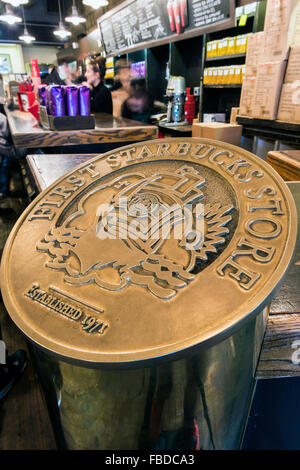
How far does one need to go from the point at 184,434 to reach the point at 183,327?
0.27 m

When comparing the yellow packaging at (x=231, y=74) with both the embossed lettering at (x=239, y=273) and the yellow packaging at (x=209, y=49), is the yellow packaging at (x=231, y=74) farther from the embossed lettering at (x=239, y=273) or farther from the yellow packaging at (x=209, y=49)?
the embossed lettering at (x=239, y=273)

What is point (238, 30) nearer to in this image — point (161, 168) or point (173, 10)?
point (173, 10)

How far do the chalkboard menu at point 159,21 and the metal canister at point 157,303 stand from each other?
2789 mm

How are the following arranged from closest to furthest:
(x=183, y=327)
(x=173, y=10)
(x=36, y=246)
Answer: (x=183, y=327) < (x=36, y=246) < (x=173, y=10)

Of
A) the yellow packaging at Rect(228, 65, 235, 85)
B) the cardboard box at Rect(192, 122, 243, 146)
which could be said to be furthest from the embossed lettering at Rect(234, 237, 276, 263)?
the yellow packaging at Rect(228, 65, 235, 85)

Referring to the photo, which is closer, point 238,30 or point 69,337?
point 69,337

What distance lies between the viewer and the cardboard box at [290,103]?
7.28 feet

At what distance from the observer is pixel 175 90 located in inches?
173

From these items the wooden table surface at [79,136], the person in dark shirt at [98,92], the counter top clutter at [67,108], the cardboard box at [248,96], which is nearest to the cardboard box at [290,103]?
the cardboard box at [248,96]

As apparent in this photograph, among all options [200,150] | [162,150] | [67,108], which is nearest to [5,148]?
[67,108]

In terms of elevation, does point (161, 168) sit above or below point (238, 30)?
below

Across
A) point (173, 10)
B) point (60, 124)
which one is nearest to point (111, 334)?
point (60, 124)

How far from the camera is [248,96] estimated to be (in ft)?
8.99

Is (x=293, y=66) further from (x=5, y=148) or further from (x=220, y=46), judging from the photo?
(x=5, y=148)
